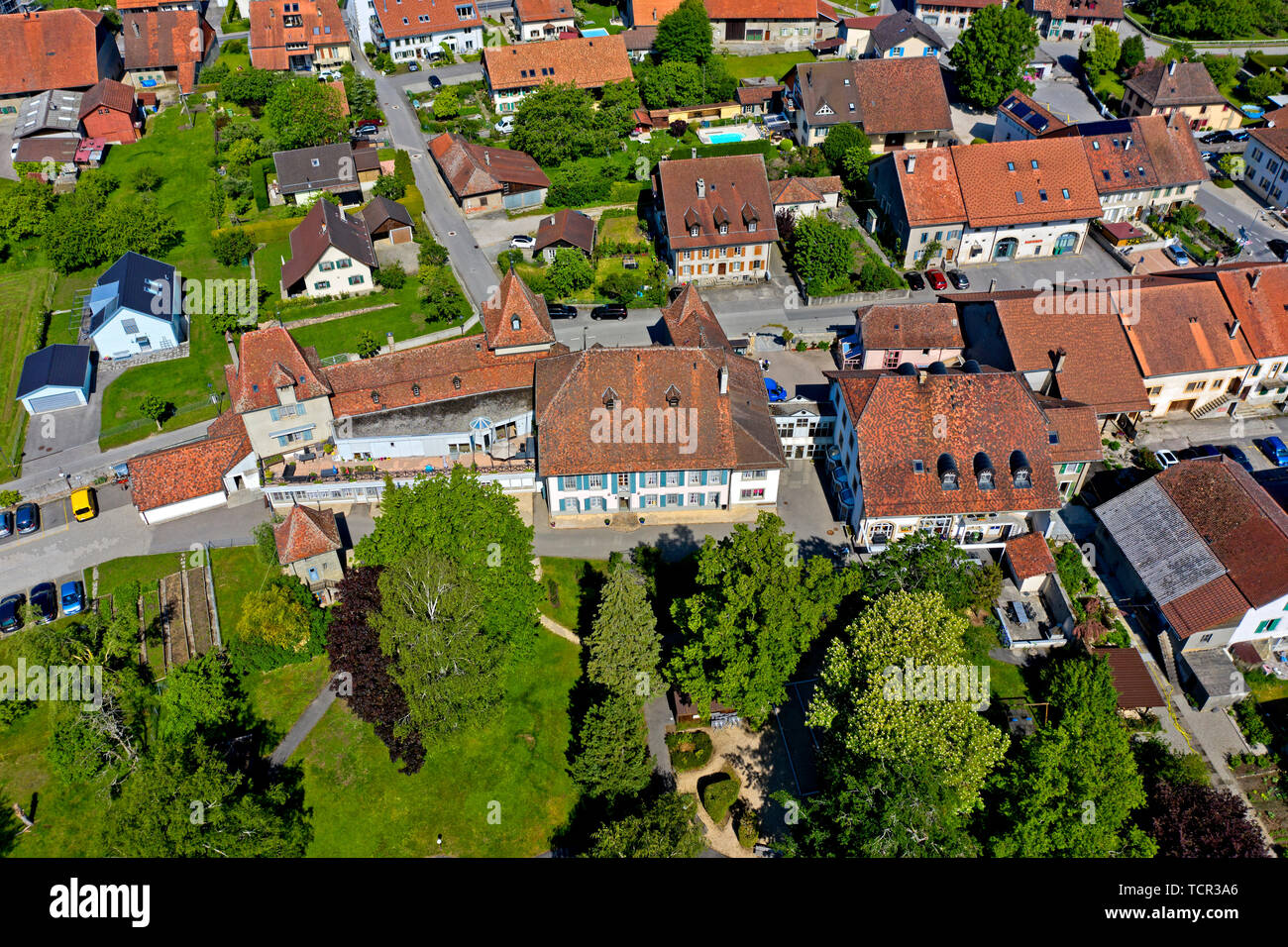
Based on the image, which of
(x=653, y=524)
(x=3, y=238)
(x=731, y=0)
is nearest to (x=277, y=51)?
(x=3, y=238)

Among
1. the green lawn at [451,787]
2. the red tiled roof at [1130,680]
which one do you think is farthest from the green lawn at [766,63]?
the green lawn at [451,787]

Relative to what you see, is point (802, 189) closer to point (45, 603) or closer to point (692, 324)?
point (692, 324)

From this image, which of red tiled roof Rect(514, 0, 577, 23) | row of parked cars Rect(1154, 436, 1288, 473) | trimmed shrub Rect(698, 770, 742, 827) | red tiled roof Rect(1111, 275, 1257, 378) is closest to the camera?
trimmed shrub Rect(698, 770, 742, 827)

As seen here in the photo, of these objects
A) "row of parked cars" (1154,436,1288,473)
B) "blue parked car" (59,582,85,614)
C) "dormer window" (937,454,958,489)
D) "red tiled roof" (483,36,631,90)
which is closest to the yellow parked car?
"blue parked car" (59,582,85,614)

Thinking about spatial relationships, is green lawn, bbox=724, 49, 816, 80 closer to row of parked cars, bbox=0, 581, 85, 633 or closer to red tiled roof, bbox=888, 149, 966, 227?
red tiled roof, bbox=888, 149, 966, 227

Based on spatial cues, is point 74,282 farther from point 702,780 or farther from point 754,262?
point 702,780

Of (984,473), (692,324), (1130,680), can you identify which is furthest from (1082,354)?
(692,324)

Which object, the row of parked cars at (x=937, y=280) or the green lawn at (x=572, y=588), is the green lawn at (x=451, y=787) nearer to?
the green lawn at (x=572, y=588)
